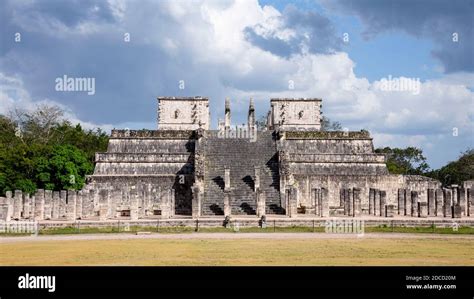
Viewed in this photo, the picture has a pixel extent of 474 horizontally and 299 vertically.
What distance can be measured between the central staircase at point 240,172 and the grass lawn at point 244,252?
11447mm

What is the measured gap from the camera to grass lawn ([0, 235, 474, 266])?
21250 millimetres

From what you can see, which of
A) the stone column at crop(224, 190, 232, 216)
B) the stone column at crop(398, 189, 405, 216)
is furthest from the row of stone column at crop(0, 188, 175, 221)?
the stone column at crop(398, 189, 405, 216)

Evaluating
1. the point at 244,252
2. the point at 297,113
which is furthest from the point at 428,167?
the point at 244,252

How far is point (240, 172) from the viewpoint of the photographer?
43.2 m

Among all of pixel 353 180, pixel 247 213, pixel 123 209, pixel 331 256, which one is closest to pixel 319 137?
pixel 353 180

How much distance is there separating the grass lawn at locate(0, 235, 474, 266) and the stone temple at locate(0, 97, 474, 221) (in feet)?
34.5

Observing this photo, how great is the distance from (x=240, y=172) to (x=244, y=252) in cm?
1968

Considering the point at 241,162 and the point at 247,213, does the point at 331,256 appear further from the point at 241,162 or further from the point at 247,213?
the point at 241,162

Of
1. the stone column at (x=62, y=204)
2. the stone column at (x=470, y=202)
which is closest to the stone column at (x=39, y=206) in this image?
the stone column at (x=62, y=204)

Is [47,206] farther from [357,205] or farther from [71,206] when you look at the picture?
[357,205]

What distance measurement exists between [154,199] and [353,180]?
1378 cm

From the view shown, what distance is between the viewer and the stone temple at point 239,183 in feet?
131

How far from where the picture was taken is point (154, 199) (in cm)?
4288
